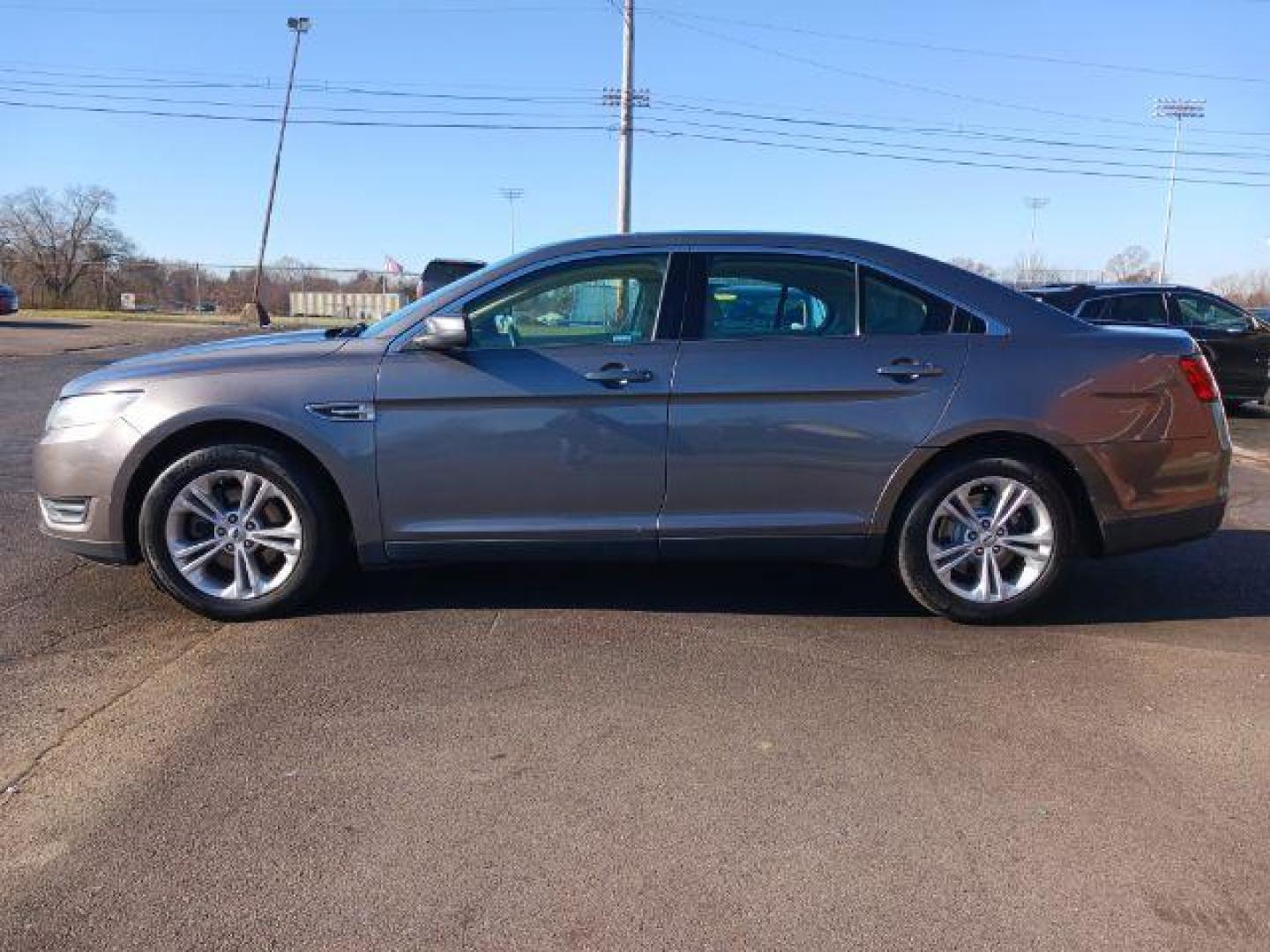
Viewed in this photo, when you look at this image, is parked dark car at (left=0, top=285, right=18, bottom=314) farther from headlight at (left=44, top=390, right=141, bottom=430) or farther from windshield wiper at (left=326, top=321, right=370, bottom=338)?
headlight at (left=44, top=390, right=141, bottom=430)

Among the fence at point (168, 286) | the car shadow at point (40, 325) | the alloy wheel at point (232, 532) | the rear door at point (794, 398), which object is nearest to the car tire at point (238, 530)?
the alloy wheel at point (232, 532)

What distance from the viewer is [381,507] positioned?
4.53 meters

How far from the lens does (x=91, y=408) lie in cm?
457

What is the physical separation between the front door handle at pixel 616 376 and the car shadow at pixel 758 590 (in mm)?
1073

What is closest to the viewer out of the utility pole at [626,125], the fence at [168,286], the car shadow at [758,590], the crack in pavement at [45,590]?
the crack in pavement at [45,590]

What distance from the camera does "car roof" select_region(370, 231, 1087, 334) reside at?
470 centimetres

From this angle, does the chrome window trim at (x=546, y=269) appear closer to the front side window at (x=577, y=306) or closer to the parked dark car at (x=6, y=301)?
the front side window at (x=577, y=306)

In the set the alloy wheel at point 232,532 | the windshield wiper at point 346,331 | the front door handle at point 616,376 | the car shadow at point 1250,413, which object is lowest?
the car shadow at point 1250,413

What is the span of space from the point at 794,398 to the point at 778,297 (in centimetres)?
48

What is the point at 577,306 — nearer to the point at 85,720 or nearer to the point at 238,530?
the point at 238,530

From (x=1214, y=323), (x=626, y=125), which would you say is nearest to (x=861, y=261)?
(x=1214, y=323)

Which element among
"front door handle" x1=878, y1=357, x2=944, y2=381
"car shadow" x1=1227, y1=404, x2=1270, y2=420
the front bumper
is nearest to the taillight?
"front door handle" x1=878, y1=357, x2=944, y2=381

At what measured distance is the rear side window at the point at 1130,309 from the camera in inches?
498

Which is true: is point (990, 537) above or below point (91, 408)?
below
